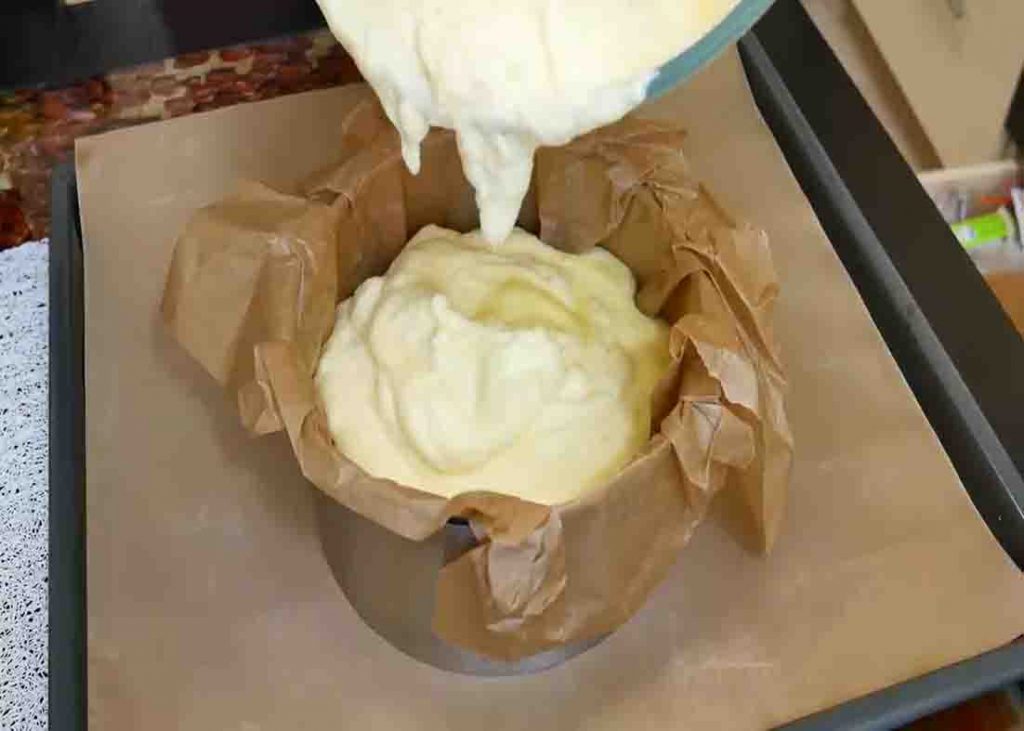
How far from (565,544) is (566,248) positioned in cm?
24

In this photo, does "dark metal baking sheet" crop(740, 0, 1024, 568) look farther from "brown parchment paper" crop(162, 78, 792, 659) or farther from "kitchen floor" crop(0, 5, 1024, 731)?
"kitchen floor" crop(0, 5, 1024, 731)

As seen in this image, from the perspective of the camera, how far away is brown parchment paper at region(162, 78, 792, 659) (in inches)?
22.8

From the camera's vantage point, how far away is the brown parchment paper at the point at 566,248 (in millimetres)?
579

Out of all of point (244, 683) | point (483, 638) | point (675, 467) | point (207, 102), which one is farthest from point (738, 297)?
point (207, 102)

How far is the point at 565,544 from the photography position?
58 centimetres

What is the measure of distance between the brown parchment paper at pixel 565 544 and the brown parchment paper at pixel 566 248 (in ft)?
0.21

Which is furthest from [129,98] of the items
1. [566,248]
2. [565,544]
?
[565,544]

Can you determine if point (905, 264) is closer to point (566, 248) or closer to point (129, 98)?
point (566, 248)

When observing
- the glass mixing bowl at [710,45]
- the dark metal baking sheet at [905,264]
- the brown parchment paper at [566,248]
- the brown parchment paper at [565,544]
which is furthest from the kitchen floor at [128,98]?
the glass mixing bowl at [710,45]

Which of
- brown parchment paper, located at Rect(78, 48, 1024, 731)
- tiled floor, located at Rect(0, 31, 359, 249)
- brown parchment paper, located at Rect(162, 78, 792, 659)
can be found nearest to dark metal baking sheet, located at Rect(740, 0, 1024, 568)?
brown parchment paper, located at Rect(78, 48, 1024, 731)

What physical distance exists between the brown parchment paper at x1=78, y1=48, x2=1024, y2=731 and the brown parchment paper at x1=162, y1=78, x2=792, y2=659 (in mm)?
64

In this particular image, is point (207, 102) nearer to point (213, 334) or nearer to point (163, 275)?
point (163, 275)

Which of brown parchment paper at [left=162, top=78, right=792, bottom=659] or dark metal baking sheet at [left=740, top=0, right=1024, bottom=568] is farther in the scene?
dark metal baking sheet at [left=740, top=0, right=1024, bottom=568]

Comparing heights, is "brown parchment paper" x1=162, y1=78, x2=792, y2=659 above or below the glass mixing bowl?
below
